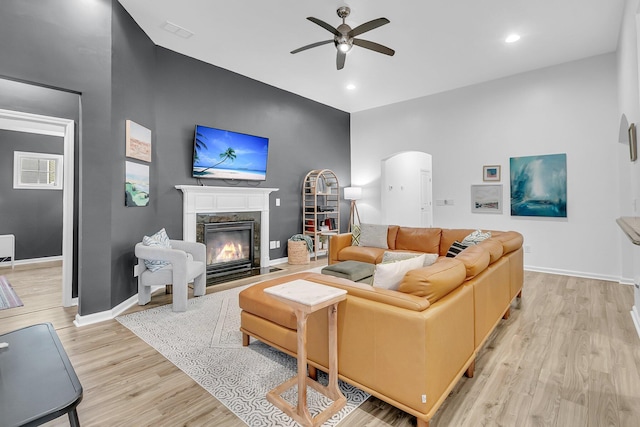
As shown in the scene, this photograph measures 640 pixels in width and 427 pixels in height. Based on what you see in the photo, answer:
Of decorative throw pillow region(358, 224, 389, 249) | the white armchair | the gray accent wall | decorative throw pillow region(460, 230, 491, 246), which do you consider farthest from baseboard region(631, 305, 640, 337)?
the gray accent wall

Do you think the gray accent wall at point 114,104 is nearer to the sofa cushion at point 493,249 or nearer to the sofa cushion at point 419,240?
the sofa cushion at point 419,240

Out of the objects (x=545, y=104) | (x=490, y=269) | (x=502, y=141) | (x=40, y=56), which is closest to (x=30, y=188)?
(x=40, y=56)

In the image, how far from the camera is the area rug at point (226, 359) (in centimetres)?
179

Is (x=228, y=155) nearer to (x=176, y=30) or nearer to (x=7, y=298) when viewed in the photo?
(x=176, y=30)

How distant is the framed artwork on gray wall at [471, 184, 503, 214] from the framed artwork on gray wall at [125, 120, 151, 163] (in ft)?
17.1

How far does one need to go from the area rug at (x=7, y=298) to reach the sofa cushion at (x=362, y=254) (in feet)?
11.5

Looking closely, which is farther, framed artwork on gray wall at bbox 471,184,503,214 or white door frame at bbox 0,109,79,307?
framed artwork on gray wall at bbox 471,184,503,214

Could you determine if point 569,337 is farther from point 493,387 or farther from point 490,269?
point 493,387

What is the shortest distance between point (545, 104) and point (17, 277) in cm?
855

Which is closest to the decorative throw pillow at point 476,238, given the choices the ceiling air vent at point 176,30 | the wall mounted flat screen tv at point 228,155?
the wall mounted flat screen tv at point 228,155

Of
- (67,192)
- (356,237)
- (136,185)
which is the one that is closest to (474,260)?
(356,237)

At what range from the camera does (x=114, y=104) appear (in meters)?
3.18

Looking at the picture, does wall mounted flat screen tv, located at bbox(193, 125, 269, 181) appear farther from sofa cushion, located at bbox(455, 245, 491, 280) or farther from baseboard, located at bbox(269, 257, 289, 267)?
sofa cushion, located at bbox(455, 245, 491, 280)

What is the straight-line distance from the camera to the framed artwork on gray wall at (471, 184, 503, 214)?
5.34 meters
